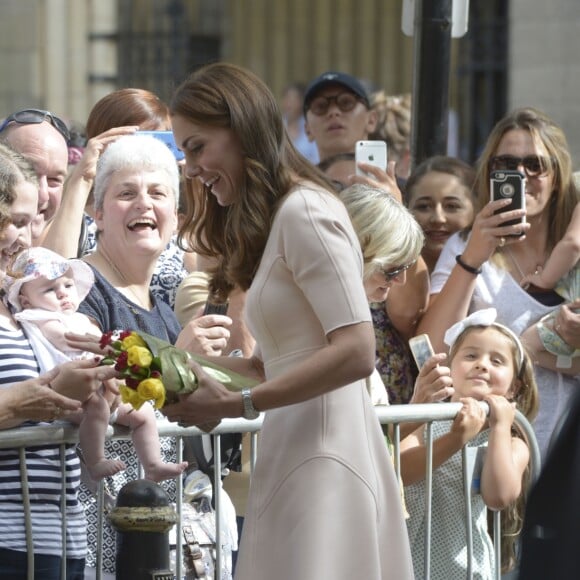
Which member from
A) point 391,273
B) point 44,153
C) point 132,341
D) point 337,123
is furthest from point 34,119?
point 337,123

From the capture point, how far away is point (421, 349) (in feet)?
19.1

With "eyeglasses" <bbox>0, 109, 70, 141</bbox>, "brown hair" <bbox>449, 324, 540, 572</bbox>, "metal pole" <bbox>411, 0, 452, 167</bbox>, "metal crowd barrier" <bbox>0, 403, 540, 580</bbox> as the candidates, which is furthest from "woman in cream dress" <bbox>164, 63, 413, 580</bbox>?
"metal pole" <bbox>411, 0, 452, 167</bbox>

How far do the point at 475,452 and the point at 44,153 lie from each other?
1847 mm

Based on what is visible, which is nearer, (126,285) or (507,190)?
(126,285)

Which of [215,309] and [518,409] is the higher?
[215,309]

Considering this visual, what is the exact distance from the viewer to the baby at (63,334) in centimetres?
475

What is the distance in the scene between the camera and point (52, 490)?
477 cm

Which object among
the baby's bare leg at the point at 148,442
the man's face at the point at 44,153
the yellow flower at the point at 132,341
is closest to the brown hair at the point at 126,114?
the man's face at the point at 44,153

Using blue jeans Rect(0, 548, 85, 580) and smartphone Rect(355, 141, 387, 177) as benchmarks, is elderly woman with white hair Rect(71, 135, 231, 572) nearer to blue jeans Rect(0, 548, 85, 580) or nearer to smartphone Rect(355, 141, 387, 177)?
blue jeans Rect(0, 548, 85, 580)

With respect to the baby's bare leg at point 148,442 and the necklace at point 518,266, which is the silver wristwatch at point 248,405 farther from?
the necklace at point 518,266

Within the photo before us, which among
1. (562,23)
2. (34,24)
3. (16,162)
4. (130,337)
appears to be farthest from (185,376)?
(34,24)

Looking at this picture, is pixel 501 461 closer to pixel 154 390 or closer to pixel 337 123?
pixel 154 390

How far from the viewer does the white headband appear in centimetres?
599

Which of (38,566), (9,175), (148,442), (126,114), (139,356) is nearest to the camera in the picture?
(139,356)
